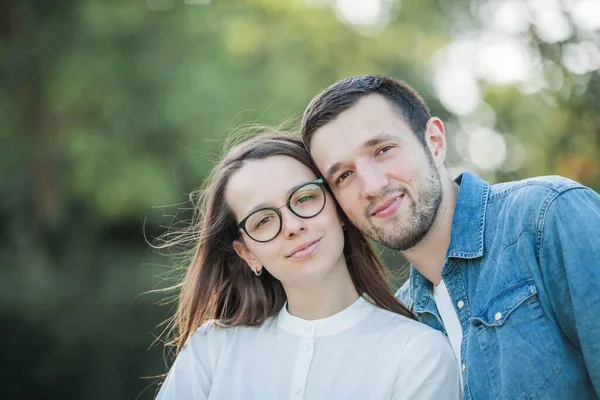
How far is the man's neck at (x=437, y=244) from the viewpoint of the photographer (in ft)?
9.40

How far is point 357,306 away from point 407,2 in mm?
18087

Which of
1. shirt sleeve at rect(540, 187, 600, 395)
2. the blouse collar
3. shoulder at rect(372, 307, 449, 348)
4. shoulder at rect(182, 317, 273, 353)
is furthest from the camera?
shoulder at rect(182, 317, 273, 353)

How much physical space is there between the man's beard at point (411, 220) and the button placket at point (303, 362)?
0.47 meters

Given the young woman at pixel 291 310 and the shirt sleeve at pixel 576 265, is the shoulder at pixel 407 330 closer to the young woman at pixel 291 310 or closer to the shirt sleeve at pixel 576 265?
the young woman at pixel 291 310

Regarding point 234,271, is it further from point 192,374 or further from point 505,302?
point 505,302

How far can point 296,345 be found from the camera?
2949 mm

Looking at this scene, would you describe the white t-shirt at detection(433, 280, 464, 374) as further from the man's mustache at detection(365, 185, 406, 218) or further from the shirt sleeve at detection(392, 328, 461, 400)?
the man's mustache at detection(365, 185, 406, 218)

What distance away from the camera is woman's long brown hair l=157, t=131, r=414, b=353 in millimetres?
3078

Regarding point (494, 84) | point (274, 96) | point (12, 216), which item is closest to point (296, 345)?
point (494, 84)

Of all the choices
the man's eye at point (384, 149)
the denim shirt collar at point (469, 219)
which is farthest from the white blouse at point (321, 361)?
the man's eye at point (384, 149)

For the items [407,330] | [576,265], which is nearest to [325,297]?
[407,330]

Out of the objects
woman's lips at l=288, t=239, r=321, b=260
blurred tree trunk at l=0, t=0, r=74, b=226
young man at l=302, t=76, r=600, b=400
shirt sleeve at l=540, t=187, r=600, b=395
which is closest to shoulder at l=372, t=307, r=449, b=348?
young man at l=302, t=76, r=600, b=400

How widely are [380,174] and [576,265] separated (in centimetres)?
80

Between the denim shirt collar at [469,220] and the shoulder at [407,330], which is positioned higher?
the denim shirt collar at [469,220]
